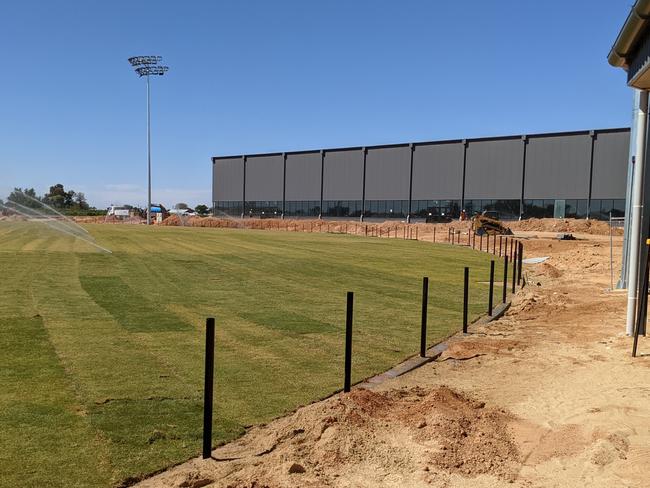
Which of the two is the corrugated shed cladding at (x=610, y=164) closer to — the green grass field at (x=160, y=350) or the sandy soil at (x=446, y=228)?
the sandy soil at (x=446, y=228)

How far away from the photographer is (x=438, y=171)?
7994 cm

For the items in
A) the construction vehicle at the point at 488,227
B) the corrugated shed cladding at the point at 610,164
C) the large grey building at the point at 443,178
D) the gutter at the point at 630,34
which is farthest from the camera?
the large grey building at the point at 443,178

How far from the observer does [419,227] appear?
6525 cm

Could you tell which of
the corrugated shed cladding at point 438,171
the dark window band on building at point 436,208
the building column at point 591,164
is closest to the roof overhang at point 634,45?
the building column at point 591,164

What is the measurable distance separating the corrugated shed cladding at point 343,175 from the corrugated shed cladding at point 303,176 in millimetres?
1818

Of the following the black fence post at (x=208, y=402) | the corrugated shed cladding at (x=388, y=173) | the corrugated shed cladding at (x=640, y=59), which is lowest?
the black fence post at (x=208, y=402)

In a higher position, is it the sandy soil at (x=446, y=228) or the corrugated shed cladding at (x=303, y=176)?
the corrugated shed cladding at (x=303, y=176)

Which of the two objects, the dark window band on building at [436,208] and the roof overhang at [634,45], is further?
the dark window band on building at [436,208]

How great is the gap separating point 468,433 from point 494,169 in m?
72.2

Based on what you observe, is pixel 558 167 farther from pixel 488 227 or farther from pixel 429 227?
pixel 488 227

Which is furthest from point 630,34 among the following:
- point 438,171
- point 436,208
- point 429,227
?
point 438,171

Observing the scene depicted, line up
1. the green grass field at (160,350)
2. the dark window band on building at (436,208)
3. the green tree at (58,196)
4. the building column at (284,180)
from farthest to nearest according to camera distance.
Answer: the green tree at (58,196)
the building column at (284,180)
the dark window band on building at (436,208)
the green grass field at (160,350)

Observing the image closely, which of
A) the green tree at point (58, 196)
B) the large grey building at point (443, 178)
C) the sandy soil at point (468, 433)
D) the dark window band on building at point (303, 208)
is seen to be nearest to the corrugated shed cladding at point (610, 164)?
the large grey building at point (443, 178)

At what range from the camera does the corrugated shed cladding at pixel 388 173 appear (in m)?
83.8
